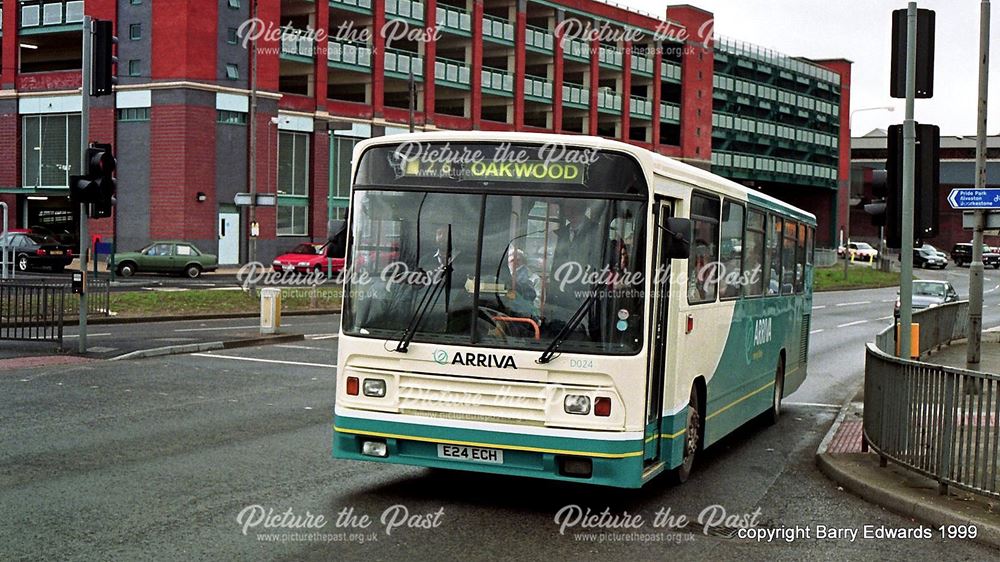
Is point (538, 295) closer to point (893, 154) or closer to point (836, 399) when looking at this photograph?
point (893, 154)

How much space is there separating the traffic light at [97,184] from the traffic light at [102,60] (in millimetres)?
1022

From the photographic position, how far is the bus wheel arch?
32.7 feet

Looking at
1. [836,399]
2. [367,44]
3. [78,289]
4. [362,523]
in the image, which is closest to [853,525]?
[362,523]

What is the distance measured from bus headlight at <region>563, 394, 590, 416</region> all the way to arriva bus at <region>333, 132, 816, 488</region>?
1 centimetres

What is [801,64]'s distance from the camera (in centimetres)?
9781

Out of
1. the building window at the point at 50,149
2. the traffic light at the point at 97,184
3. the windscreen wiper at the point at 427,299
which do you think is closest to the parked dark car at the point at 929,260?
the building window at the point at 50,149

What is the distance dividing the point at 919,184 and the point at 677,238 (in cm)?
469

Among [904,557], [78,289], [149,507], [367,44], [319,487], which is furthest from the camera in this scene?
[367,44]

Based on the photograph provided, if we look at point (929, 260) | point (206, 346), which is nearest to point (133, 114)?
point (206, 346)

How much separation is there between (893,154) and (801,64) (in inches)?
3535

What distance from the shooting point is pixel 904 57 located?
1221 centimetres

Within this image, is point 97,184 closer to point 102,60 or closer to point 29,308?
point 102,60

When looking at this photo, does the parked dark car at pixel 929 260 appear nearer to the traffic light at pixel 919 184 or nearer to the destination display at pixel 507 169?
the traffic light at pixel 919 184

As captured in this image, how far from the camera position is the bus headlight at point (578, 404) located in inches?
328
